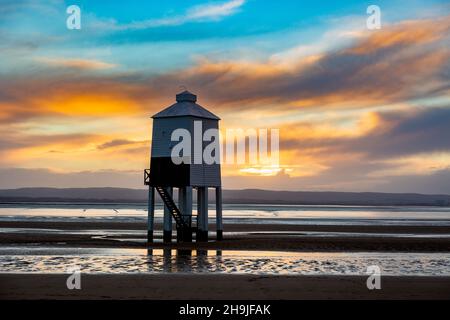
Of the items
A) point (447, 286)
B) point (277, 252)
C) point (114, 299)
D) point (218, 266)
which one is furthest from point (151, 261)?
point (447, 286)

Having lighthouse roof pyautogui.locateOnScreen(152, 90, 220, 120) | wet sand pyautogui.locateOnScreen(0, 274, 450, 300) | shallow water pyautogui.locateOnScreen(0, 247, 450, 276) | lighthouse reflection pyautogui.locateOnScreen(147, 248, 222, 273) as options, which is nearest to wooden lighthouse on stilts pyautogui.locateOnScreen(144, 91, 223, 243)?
lighthouse roof pyautogui.locateOnScreen(152, 90, 220, 120)

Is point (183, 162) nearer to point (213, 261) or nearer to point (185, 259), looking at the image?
point (185, 259)

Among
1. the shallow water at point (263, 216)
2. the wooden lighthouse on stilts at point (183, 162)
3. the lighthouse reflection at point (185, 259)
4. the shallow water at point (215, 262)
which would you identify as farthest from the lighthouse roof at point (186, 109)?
the shallow water at point (263, 216)

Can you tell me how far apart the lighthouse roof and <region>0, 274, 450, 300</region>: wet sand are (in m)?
17.0

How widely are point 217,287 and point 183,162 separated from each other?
62.1ft

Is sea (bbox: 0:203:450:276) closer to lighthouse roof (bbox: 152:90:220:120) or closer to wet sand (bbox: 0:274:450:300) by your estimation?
wet sand (bbox: 0:274:450:300)

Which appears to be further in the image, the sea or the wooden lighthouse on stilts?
the wooden lighthouse on stilts

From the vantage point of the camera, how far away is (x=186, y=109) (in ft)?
128

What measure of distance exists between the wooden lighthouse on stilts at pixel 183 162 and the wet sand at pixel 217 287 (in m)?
16.1

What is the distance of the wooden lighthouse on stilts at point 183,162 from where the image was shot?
1529 inches

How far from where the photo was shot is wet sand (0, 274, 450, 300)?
1864cm

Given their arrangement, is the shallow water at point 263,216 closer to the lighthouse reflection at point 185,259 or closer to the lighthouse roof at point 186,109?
the lighthouse roof at point 186,109

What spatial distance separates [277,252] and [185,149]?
30.3 ft
